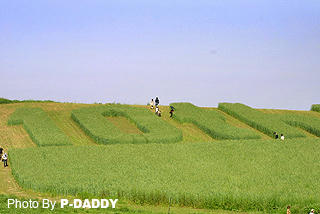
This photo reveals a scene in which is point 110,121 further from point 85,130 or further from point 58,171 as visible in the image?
point 58,171

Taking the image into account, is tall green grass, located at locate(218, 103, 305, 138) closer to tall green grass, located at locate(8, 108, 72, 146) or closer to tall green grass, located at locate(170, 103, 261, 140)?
tall green grass, located at locate(170, 103, 261, 140)

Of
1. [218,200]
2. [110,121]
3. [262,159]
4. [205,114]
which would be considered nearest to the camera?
[218,200]

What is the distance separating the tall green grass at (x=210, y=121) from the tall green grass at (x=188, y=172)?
3892 mm

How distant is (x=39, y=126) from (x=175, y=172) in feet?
71.3

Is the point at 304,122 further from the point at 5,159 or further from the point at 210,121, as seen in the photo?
the point at 5,159

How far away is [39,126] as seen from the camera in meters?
55.6

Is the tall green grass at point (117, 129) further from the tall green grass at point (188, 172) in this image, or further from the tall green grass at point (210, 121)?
the tall green grass at point (210, 121)

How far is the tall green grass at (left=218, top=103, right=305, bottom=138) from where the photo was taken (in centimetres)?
6112

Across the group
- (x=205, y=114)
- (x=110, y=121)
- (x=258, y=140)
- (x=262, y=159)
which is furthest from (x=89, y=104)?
(x=262, y=159)

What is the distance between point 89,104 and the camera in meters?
70.2

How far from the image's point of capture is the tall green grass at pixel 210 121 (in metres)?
57.5

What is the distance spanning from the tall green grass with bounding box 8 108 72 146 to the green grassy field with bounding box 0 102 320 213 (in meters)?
0.93

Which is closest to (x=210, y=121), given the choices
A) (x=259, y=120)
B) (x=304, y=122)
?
(x=259, y=120)

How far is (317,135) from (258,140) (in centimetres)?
1297
